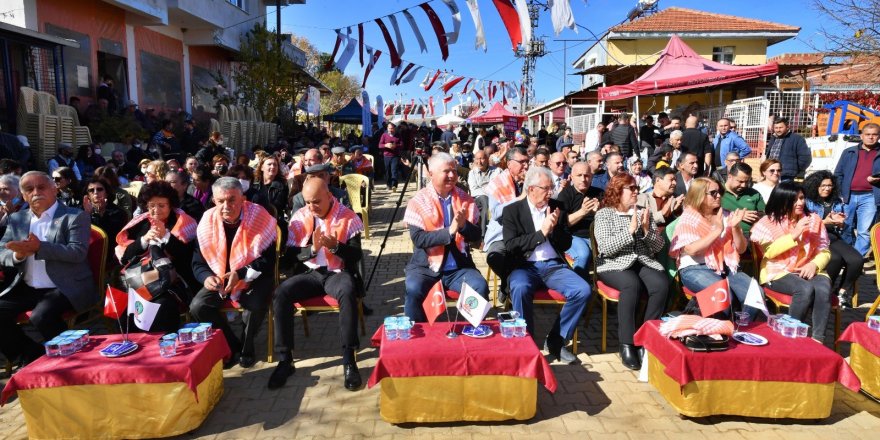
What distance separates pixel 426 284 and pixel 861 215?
222 inches

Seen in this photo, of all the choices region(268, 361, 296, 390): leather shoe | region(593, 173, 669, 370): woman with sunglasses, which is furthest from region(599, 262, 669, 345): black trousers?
region(268, 361, 296, 390): leather shoe

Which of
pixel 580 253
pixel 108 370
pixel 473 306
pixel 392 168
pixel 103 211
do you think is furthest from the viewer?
pixel 392 168

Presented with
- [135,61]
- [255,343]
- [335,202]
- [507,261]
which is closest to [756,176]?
[507,261]

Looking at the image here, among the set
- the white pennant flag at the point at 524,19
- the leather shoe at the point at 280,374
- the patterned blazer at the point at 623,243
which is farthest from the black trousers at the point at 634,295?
the white pennant flag at the point at 524,19

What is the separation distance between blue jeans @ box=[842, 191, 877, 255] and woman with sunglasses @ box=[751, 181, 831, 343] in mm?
2848

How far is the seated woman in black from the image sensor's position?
3.85 meters

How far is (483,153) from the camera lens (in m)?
7.39

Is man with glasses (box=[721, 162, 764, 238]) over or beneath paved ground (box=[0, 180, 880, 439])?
over

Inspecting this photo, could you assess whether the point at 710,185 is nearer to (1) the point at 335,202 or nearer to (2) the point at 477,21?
(1) the point at 335,202

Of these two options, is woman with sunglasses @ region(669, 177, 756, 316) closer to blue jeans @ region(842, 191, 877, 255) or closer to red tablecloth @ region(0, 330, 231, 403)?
blue jeans @ region(842, 191, 877, 255)

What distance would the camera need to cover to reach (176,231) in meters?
4.00

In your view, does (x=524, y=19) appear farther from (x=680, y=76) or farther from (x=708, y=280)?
(x=708, y=280)

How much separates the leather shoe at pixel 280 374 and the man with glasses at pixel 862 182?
640cm

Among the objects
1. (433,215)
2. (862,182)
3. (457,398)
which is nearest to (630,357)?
(457,398)
